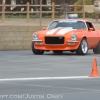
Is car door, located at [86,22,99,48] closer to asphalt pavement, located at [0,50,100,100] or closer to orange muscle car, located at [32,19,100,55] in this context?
orange muscle car, located at [32,19,100,55]

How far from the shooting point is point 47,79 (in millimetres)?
15891

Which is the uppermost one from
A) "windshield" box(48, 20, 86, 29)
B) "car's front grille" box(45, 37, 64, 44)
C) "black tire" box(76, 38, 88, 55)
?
"windshield" box(48, 20, 86, 29)

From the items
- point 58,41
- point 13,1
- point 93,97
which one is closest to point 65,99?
point 93,97

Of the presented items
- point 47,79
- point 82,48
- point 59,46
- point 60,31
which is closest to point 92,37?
point 82,48

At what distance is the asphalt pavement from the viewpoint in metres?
12.9

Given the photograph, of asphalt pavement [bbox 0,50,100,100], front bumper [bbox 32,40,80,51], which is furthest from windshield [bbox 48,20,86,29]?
asphalt pavement [bbox 0,50,100,100]

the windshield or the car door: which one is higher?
the windshield

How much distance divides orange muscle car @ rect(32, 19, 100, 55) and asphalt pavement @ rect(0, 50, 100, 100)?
1.84m

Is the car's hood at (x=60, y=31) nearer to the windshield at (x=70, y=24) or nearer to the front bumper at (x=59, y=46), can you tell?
the front bumper at (x=59, y=46)

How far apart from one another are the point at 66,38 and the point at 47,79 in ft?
28.9

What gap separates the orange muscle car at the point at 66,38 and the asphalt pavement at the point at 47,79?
1.84 meters

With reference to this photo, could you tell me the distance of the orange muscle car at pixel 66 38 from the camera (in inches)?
971

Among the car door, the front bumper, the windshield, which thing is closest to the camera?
the front bumper

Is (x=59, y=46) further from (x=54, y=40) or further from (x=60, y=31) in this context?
(x=60, y=31)
